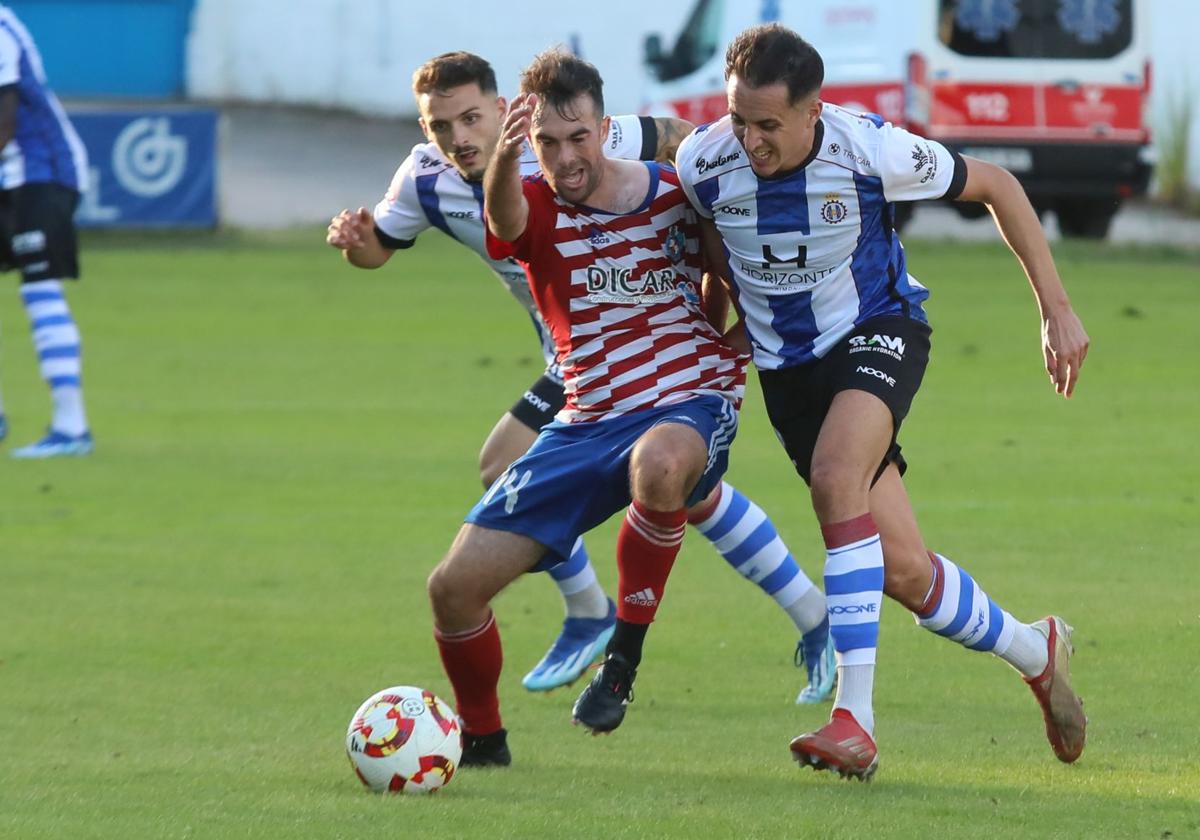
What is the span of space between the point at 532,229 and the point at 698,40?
54.6 ft

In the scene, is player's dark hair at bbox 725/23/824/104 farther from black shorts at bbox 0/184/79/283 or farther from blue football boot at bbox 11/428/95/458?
blue football boot at bbox 11/428/95/458

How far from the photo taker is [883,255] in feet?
18.9

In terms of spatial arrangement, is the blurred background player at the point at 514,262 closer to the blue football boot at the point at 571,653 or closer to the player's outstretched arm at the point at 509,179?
the blue football boot at the point at 571,653

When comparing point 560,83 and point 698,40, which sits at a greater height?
point 560,83

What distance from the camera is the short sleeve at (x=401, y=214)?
21.7ft

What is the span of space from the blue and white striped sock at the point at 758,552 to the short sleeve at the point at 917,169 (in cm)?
132

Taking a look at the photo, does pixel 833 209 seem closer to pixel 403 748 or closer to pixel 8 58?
pixel 403 748

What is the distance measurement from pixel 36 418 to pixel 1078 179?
1160 cm

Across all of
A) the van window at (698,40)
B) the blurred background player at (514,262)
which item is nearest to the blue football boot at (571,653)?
the blurred background player at (514,262)

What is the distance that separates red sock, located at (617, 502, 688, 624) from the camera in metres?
5.60

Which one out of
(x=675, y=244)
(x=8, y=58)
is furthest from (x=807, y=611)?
(x=8, y=58)

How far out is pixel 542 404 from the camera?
700 centimetres

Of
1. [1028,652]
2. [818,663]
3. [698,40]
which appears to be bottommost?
[698,40]

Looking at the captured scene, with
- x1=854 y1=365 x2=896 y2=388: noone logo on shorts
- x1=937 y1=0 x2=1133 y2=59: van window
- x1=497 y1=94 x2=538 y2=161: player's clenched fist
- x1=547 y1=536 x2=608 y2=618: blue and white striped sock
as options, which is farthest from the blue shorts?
x1=937 y1=0 x2=1133 y2=59: van window
